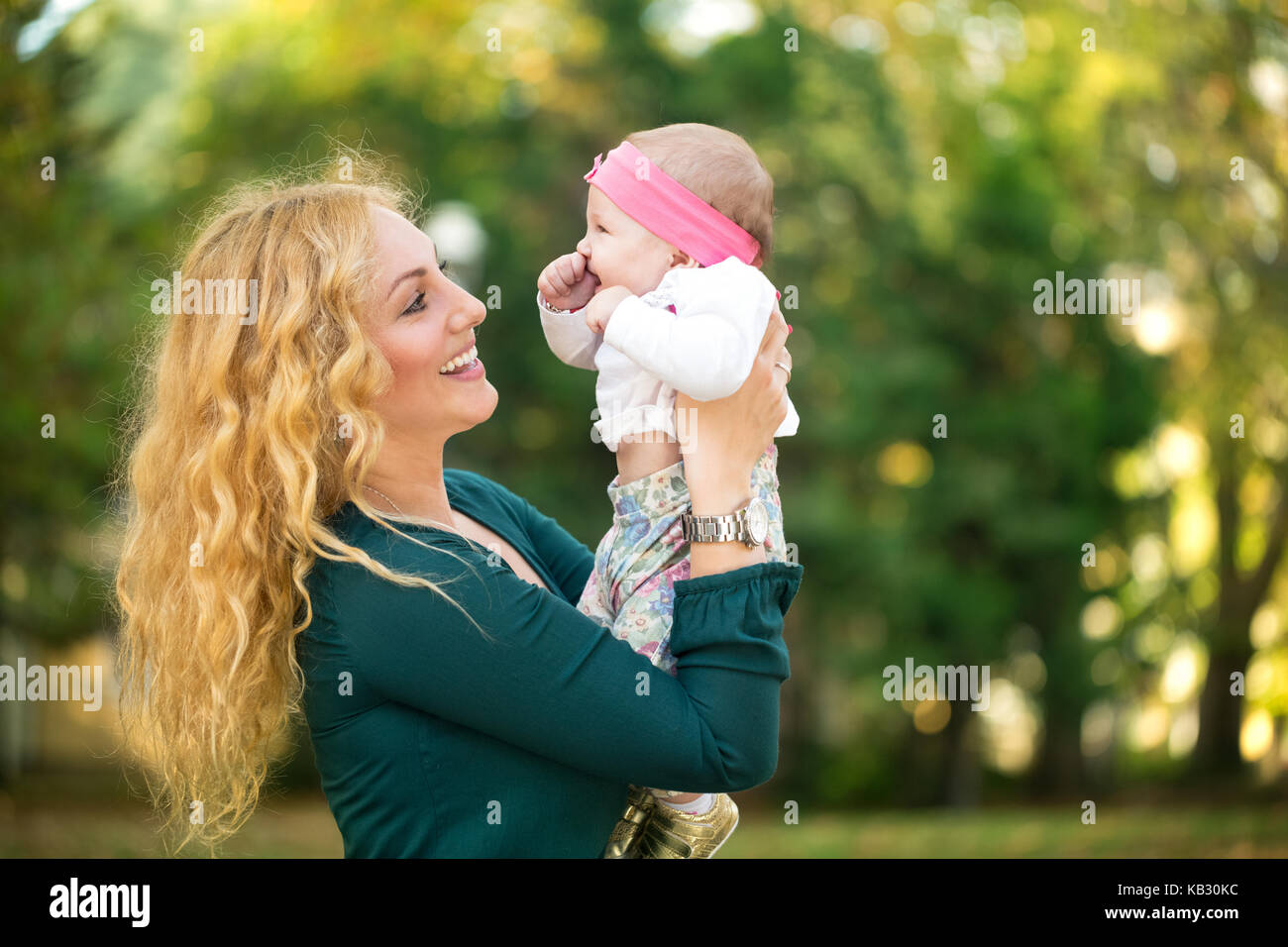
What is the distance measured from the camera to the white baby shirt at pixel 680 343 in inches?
81.3

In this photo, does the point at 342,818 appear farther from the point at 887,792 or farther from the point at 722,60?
the point at 887,792

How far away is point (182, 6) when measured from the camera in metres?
12.9

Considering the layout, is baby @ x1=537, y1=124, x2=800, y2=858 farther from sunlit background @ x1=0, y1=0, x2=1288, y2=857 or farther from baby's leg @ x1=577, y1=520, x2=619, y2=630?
sunlit background @ x1=0, y1=0, x2=1288, y2=857

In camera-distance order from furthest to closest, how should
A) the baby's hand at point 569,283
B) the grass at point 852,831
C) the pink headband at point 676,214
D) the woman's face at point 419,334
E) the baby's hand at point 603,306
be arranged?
the grass at point 852,831
the baby's hand at point 569,283
the pink headband at point 676,214
the baby's hand at point 603,306
the woman's face at point 419,334

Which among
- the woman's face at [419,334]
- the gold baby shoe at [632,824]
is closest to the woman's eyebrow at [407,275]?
the woman's face at [419,334]

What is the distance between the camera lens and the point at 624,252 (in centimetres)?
241

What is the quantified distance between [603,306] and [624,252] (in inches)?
7.9

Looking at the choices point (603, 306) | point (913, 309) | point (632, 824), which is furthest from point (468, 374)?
point (913, 309)

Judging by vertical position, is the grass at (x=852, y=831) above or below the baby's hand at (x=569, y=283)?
below

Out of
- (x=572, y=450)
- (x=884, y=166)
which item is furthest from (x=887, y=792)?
(x=884, y=166)

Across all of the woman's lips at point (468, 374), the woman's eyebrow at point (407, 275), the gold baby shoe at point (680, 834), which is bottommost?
the gold baby shoe at point (680, 834)

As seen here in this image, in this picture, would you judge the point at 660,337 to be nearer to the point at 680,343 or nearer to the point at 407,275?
the point at 680,343

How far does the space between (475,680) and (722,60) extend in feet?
35.7

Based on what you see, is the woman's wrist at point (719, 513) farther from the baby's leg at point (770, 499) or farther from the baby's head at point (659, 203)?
the baby's head at point (659, 203)
